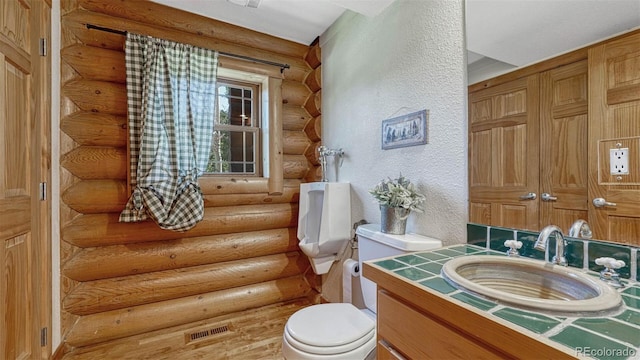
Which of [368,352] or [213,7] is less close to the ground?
[213,7]

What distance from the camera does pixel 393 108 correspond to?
171 centimetres

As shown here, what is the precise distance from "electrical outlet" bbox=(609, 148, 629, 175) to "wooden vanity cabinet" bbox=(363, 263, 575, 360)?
26.3 inches

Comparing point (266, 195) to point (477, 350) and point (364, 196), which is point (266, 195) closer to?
point (364, 196)

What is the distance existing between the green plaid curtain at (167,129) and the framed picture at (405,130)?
1383mm

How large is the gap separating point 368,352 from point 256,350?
0.96 m

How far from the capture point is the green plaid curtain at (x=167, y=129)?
1869 millimetres

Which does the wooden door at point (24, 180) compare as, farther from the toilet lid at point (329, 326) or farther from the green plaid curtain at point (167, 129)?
the toilet lid at point (329, 326)

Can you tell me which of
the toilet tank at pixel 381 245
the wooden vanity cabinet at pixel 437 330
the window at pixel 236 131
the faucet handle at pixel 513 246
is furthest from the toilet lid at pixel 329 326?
the window at pixel 236 131

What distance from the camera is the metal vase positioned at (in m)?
1.44

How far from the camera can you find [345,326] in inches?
52.9

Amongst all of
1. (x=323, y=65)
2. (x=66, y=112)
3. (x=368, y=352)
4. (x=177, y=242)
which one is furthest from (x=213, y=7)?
(x=368, y=352)

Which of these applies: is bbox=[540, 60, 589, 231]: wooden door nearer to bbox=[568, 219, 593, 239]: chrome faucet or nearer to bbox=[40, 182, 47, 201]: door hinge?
bbox=[568, 219, 593, 239]: chrome faucet

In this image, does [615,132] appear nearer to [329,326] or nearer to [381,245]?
[381,245]

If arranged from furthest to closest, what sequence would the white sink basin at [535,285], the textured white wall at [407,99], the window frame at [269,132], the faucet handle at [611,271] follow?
the window frame at [269,132], the textured white wall at [407,99], the faucet handle at [611,271], the white sink basin at [535,285]
